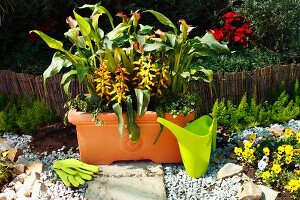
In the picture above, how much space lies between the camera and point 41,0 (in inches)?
219

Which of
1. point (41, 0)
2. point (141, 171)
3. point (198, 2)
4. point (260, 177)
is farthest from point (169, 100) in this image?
point (41, 0)

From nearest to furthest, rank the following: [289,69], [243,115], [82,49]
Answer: [82,49] → [243,115] → [289,69]

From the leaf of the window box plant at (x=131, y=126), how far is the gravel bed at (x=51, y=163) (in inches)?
19.7

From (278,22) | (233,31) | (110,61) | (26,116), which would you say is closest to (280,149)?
(110,61)

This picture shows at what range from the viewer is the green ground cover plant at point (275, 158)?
11.6ft

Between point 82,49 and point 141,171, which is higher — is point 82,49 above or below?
above

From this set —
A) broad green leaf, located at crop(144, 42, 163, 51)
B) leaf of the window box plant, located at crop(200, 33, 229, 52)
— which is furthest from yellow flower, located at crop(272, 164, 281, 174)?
broad green leaf, located at crop(144, 42, 163, 51)

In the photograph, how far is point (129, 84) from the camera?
3801mm

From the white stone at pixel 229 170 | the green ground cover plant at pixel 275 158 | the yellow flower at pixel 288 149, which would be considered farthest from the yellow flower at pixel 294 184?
the white stone at pixel 229 170

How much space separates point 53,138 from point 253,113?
1721 mm

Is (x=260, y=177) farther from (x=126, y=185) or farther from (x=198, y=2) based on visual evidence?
(x=198, y=2)

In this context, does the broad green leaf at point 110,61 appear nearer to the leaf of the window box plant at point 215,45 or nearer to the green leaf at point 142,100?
the green leaf at point 142,100

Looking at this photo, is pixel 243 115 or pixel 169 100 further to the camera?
pixel 243 115

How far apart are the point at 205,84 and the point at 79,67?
4.59 feet
